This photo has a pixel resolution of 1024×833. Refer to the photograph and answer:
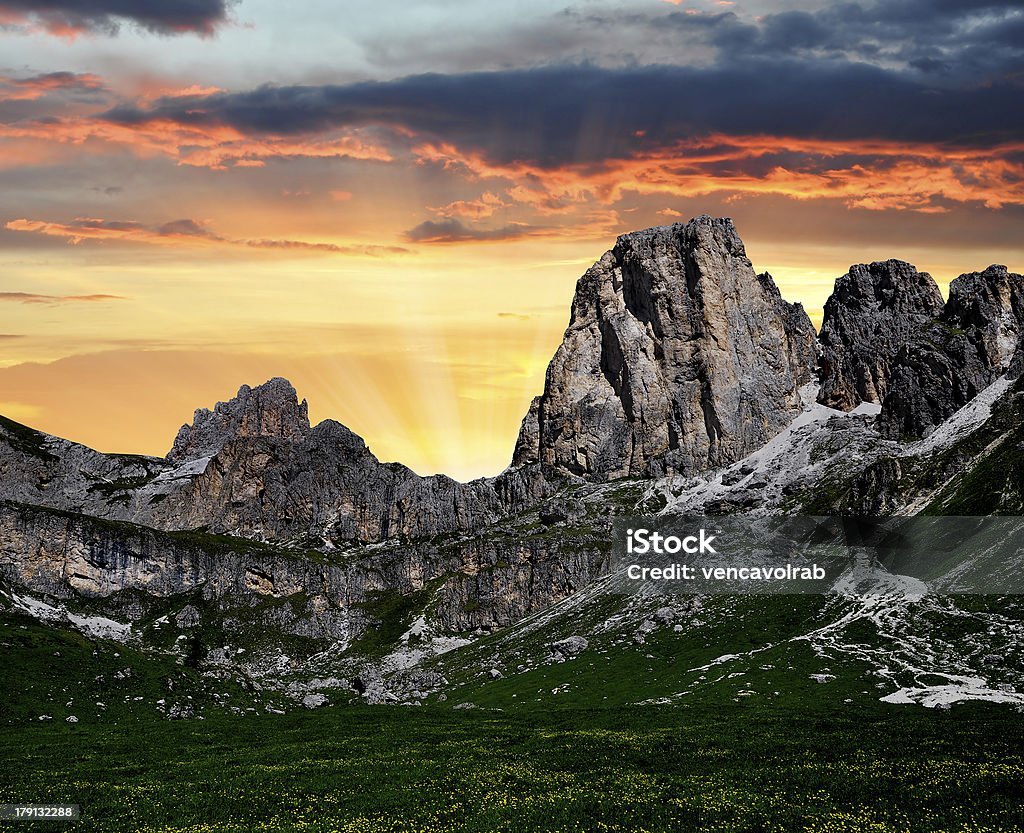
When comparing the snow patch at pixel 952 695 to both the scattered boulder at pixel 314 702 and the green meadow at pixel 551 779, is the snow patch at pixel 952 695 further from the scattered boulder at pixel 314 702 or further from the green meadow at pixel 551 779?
the scattered boulder at pixel 314 702

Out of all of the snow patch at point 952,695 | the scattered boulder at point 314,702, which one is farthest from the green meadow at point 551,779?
the scattered boulder at point 314,702

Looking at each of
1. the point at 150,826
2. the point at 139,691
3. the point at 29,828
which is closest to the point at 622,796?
the point at 150,826

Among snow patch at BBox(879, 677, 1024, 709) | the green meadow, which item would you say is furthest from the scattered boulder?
snow patch at BBox(879, 677, 1024, 709)

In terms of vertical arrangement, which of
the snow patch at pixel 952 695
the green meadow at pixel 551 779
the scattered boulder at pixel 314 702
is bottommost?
the scattered boulder at pixel 314 702

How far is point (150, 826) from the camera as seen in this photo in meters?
48.2

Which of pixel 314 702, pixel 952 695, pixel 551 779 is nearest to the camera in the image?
pixel 551 779

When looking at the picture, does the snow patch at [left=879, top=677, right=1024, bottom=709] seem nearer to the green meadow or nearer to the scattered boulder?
the green meadow

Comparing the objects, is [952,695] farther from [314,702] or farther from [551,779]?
[314,702]

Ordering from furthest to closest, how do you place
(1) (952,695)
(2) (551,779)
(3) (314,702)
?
1. (3) (314,702)
2. (1) (952,695)
3. (2) (551,779)

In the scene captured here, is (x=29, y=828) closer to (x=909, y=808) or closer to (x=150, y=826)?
(x=150, y=826)

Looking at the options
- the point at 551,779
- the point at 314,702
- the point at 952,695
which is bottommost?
the point at 314,702

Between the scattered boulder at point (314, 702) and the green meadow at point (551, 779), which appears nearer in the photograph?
the green meadow at point (551, 779)

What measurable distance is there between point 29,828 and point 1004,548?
189m

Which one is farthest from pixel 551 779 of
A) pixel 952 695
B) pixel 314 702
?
pixel 314 702
